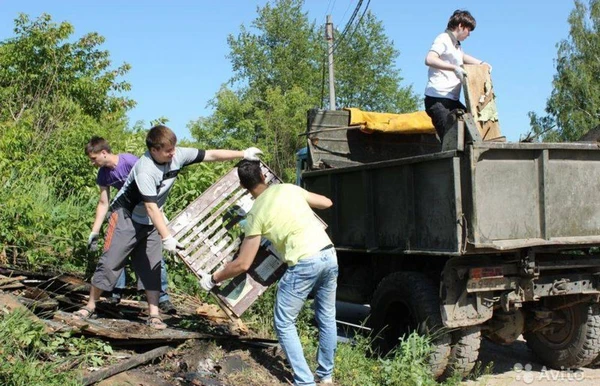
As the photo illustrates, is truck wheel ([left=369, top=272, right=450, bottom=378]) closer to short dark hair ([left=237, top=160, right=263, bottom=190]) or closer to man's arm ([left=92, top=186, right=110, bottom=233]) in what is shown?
short dark hair ([left=237, top=160, right=263, bottom=190])

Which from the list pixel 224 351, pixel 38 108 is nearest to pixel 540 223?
pixel 224 351

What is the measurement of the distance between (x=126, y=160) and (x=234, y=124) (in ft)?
69.6

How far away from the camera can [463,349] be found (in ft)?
18.5

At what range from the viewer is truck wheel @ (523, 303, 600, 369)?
611 centimetres

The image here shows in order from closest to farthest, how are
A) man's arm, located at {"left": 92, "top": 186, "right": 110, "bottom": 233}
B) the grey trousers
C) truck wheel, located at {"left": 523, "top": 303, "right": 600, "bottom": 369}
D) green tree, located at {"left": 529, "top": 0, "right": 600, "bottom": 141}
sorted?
the grey trousers, truck wheel, located at {"left": 523, "top": 303, "right": 600, "bottom": 369}, man's arm, located at {"left": 92, "top": 186, "right": 110, "bottom": 233}, green tree, located at {"left": 529, "top": 0, "right": 600, "bottom": 141}

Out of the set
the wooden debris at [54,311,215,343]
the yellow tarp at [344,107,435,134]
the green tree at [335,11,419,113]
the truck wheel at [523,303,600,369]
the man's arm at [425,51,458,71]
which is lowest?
the truck wheel at [523,303,600,369]

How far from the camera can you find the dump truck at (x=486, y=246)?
5328 mm

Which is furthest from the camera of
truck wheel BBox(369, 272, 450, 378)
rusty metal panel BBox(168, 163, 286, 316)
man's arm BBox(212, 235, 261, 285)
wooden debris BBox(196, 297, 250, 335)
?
wooden debris BBox(196, 297, 250, 335)

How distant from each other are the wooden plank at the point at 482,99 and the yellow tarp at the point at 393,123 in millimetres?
1946

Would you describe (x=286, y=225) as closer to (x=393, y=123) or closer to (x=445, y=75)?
(x=445, y=75)

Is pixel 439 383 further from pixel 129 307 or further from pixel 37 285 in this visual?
pixel 37 285

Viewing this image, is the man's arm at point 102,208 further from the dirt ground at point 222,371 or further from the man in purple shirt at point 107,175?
the dirt ground at point 222,371

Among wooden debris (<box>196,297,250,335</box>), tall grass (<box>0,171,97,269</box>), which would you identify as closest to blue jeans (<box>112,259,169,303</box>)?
wooden debris (<box>196,297,250,335</box>)

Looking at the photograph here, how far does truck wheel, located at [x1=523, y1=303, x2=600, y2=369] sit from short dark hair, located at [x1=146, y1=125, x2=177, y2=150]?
386 cm
